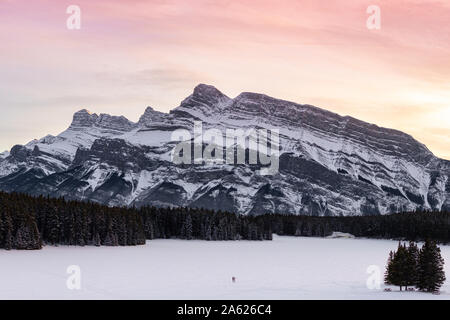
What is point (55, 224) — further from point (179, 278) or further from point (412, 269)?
point (412, 269)

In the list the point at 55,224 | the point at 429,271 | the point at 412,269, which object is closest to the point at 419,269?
the point at 412,269

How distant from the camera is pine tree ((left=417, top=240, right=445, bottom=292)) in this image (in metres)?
86.8

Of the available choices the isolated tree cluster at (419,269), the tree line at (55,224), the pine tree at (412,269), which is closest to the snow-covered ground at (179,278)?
the isolated tree cluster at (419,269)

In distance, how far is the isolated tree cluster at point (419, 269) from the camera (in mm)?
87562

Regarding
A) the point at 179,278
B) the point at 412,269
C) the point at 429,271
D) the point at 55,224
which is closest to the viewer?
the point at 429,271

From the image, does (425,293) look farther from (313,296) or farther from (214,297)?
(214,297)

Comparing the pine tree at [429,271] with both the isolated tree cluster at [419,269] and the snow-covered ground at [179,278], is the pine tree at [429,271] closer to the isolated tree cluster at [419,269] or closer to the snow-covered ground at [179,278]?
the isolated tree cluster at [419,269]

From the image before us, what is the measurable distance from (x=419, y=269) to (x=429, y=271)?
182 centimetres

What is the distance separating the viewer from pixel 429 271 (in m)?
88.2

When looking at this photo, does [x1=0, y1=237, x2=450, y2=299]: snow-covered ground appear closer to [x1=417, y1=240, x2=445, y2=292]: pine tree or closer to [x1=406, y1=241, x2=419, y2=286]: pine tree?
[x1=417, y1=240, x2=445, y2=292]: pine tree

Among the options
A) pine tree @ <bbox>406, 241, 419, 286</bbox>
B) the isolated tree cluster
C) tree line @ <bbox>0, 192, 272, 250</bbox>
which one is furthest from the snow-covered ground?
tree line @ <bbox>0, 192, 272, 250</bbox>

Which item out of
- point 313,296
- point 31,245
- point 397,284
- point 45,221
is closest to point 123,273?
point 313,296
